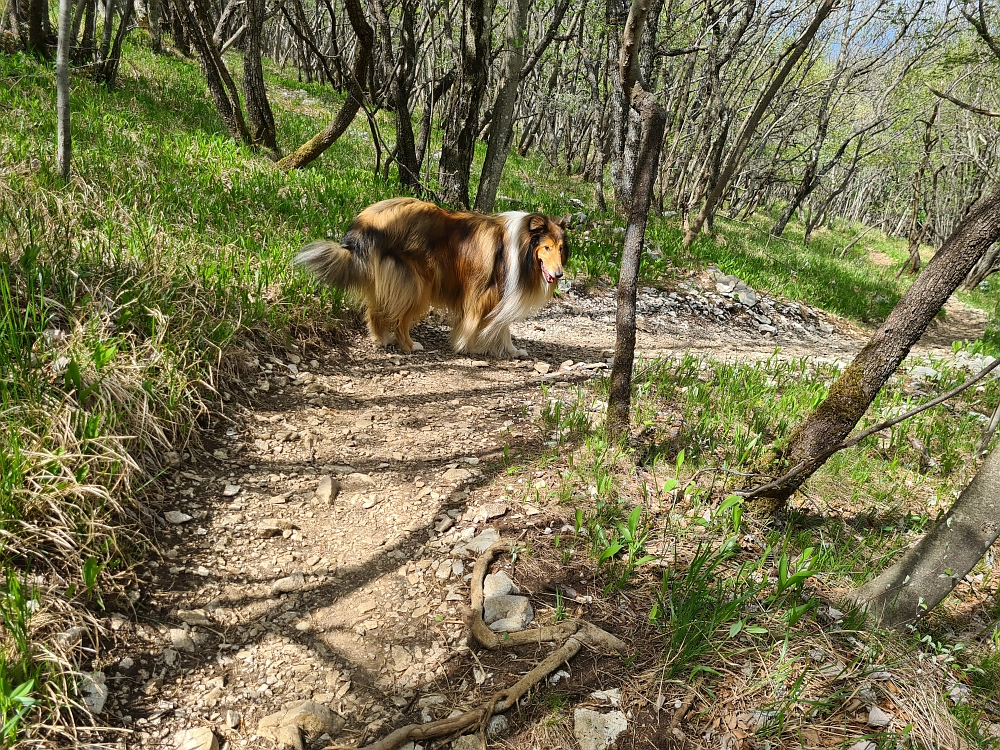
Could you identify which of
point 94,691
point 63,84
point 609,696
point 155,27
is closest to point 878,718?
point 609,696

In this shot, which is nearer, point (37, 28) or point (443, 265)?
point (443, 265)

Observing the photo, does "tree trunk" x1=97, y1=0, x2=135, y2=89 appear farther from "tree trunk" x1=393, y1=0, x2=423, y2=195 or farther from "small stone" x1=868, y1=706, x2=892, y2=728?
"small stone" x1=868, y1=706, x2=892, y2=728

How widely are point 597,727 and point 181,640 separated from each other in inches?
65.0

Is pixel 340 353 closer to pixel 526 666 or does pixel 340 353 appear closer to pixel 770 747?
pixel 526 666

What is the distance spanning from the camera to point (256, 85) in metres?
7.43

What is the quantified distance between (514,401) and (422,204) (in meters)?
2.01

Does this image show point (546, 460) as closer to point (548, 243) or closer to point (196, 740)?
point (196, 740)

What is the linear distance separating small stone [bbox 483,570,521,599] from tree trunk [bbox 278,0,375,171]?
6.38 metres

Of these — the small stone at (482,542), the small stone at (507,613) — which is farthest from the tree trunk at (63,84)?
the small stone at (507,613)

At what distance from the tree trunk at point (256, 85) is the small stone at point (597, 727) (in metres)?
7.98

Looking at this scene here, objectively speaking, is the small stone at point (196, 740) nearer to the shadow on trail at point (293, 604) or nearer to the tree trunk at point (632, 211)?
the shadow on trail at point (293, 604)

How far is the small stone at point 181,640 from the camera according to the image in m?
2.24

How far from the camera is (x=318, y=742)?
6.46 ft

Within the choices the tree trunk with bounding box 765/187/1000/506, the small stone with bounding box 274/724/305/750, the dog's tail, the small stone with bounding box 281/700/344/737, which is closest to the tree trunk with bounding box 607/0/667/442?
the tree trunk with bounding box 765/187/1000/506
